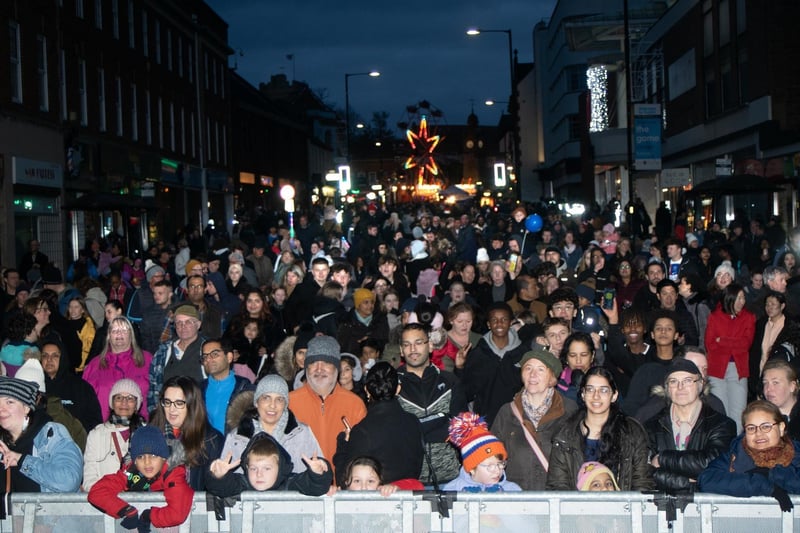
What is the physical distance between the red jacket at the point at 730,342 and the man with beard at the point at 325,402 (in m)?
4.74

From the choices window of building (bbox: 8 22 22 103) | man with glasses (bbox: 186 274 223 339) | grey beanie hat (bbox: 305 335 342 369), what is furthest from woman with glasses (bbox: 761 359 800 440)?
window of building (bbox: 8 22 22 103)

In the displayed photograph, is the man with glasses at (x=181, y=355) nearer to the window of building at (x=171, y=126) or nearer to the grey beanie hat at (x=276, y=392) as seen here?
the grey beanie hat at (x=276, y=392)

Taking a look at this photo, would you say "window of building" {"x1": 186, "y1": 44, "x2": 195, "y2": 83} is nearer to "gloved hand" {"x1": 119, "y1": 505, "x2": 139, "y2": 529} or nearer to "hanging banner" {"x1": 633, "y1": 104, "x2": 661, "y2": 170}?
"hanging banner" {"x1": 633, "y1": 104, "x2": 661, "y2": 170}

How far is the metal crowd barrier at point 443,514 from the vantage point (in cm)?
562

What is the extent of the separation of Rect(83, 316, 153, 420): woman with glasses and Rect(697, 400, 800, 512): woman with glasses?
16.7 ft

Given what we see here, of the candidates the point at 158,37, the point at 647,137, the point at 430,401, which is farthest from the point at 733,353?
the point at 158,37

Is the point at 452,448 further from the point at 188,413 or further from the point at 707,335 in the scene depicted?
the point at 707,335

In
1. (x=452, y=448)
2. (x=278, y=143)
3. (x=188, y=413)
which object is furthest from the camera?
(x=278, y=143)

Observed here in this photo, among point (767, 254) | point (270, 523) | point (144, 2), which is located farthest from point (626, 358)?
point (144, 2)

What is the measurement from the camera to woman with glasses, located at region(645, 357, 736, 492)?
6.15 metres

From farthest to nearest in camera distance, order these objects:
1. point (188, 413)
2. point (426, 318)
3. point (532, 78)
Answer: point (532, 78)
point (426, 318)
point (188, 413)

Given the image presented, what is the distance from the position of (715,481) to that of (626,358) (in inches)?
137

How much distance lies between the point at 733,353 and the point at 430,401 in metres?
4.51

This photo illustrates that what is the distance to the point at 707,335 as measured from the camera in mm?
10883
